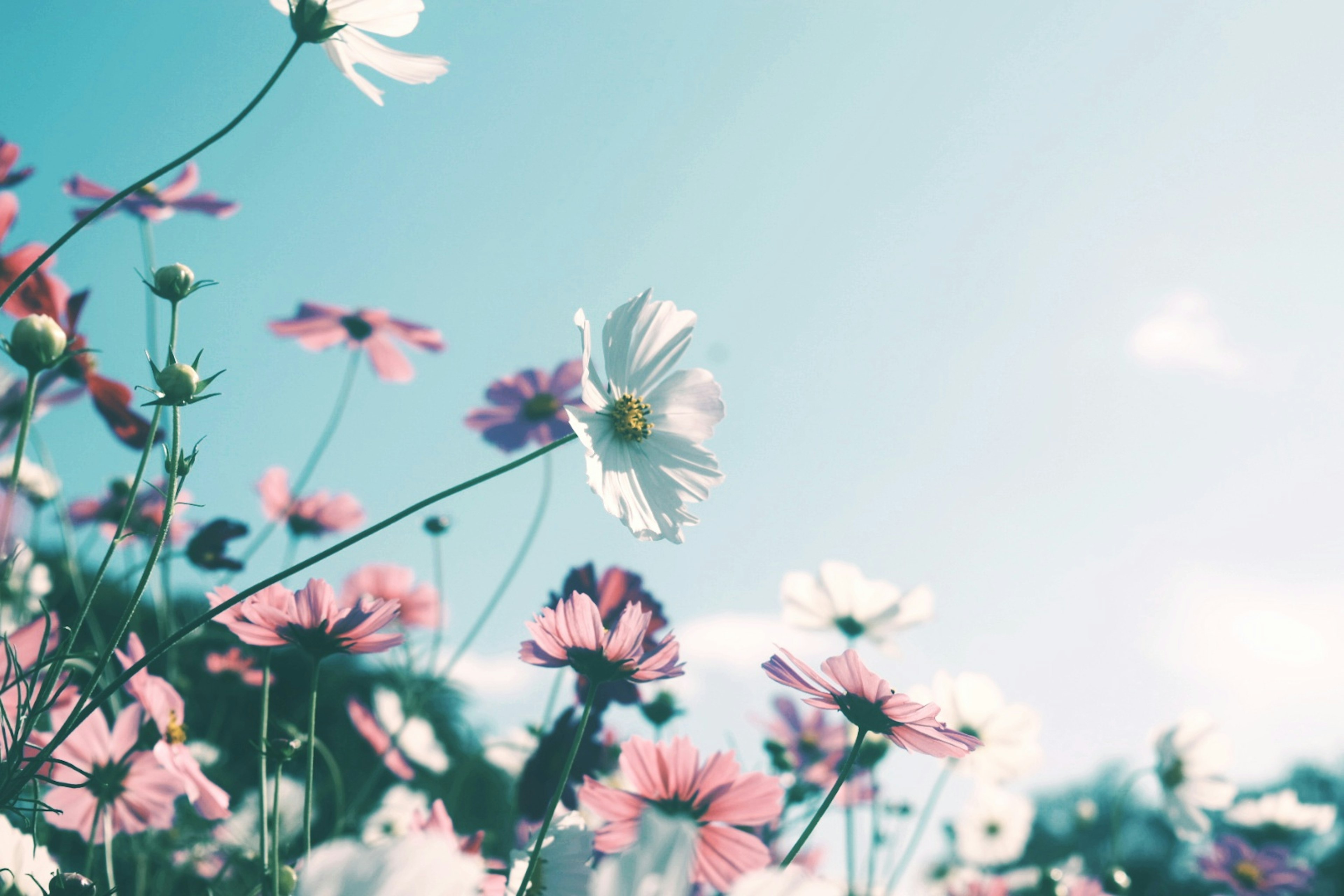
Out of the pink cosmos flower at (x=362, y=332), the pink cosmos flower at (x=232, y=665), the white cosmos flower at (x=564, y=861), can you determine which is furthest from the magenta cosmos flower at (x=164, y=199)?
the white cosmos flower at (x=564, y=861)

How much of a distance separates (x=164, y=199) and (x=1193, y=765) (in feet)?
5.85

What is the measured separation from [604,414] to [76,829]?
0.49m

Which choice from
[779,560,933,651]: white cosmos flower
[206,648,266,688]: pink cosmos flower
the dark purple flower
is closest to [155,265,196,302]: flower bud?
[206,648,266,688]: pink cosmos flower

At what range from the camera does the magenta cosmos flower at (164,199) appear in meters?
0.96

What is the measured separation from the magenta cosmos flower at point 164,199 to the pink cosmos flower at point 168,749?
62cm

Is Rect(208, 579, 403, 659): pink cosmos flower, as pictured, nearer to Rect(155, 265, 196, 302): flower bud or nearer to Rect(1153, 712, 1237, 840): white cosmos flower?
Rect(155, 265, 196, 302): flower bud

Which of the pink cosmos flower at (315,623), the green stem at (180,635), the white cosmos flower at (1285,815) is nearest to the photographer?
the green stem at (180,635)

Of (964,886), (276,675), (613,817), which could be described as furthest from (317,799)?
(613,817)

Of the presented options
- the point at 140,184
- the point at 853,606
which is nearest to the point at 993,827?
the point at 853,606

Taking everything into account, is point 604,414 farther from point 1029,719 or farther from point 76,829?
point 1029,719

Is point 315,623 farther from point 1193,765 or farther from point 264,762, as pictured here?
point 1193,765

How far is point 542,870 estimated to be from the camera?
0.50 m

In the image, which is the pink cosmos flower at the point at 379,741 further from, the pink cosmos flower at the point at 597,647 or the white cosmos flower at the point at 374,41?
the white cosmos flower at the point at 374,41

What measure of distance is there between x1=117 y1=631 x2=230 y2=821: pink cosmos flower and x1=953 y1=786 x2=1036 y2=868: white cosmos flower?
5.51ft
